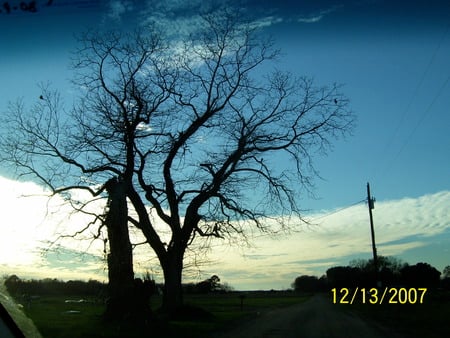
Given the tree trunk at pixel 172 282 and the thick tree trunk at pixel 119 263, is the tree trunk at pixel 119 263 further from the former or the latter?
the tree trunk at pixel 172 282

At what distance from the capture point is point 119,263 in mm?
19641

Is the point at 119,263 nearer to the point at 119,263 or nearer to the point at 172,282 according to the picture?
the point at 119,263

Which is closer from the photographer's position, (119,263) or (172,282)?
(119,263)

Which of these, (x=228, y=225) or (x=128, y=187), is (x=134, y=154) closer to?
(x=128, y=187)

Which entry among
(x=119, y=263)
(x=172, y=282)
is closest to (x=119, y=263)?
(x=119, y=263)

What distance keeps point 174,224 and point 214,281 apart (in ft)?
42.7

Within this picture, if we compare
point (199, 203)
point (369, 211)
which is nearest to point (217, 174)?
point (199, 203)

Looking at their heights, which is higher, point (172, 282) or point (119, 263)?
point (119, 263)

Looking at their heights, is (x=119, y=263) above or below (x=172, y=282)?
above

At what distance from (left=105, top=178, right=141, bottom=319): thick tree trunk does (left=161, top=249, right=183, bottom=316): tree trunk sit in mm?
6369

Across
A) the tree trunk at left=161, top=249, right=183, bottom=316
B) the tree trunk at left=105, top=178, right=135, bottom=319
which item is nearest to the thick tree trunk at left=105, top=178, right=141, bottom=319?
the tree trunk at left=105, top=178, right=135, bottom=319

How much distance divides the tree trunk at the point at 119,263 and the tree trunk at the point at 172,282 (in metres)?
6.36

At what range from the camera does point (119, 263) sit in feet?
64.4

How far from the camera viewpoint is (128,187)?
2444 centimetres
